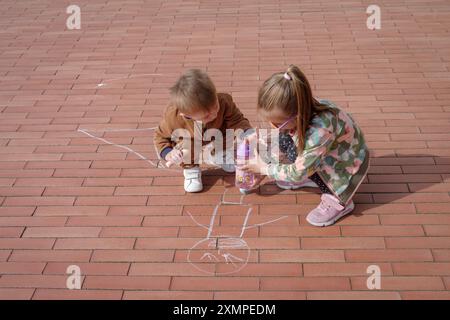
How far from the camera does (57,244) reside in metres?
2.52

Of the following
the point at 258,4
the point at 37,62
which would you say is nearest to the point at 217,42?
the point at 258,4

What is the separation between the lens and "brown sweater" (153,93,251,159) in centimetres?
269

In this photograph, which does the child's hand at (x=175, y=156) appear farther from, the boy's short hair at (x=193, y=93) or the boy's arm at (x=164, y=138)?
the boy's short hair at (x=193, y=93)

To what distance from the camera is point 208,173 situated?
298 cm

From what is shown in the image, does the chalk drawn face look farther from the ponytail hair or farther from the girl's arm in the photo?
the ponytail hair

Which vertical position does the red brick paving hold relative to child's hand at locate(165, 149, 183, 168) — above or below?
below

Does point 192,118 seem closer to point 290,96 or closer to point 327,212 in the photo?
point 290,96

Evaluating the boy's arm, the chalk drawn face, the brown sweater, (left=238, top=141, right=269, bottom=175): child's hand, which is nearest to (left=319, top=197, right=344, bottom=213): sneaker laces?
(left=238, top=141, right=269, bottom=175): child's hand

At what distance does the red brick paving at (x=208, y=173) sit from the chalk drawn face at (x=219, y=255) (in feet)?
0.10

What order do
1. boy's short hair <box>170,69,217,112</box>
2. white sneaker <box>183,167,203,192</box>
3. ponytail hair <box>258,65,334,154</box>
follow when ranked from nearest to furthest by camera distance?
ponytail hair <box>258,65,334,154</box> → boy's short hair <box>170,69,217,112</box> → white sneaker <box>183,167,203,192</box>

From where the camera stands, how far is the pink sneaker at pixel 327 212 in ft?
8.25

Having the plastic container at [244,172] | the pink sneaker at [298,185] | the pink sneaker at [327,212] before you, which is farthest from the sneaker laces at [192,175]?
the pink sneaker at [327,212]

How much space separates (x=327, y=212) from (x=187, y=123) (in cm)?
90

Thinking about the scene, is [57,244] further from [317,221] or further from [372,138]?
[372,138]
